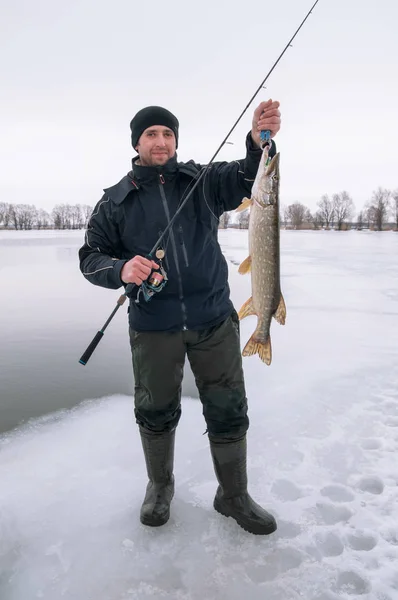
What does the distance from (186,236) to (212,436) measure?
1.29 meters

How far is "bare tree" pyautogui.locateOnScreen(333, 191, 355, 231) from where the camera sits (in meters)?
91.9

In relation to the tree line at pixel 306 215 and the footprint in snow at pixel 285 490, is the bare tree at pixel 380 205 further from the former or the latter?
the footprint in snow at pixel 285 490

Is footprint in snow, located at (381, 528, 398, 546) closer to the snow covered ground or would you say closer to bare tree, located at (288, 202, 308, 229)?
the snow covered ground

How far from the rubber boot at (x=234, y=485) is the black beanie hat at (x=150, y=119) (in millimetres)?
2075

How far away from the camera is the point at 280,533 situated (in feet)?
8.18

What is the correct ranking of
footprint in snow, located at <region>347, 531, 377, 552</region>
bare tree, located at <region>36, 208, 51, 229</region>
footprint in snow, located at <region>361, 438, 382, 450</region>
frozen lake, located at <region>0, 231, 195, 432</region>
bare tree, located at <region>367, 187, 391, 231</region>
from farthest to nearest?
bare tree, located at <region>36, 208, 51, 229</region> → bare tree, located at <region>367, 187, 391, 231</region> → frozen lake, located at <region>0, 231, 195, 432</region> → footprint in snow, located at <region>361, 438, 382, 450</region> → footprint in snow, located at <region>347, 531, 377, 552</region>

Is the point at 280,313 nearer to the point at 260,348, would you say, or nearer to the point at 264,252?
the point at 260,348

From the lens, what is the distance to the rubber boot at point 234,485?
253cm

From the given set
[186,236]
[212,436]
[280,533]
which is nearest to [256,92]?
[186,236]

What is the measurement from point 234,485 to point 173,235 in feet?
5.32

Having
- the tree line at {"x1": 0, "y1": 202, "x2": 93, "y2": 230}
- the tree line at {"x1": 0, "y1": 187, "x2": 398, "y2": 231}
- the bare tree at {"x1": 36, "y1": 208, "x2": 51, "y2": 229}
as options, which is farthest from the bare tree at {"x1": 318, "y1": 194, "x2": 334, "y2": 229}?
the bare tree at {"x1": 36, "y1": 208, "x2": 51, "y2": 229}

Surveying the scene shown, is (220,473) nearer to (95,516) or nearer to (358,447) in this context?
(95,516)

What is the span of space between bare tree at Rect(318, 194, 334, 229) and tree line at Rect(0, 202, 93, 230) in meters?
58.4

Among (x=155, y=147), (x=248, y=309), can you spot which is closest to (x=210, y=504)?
(x=248, y=309)
